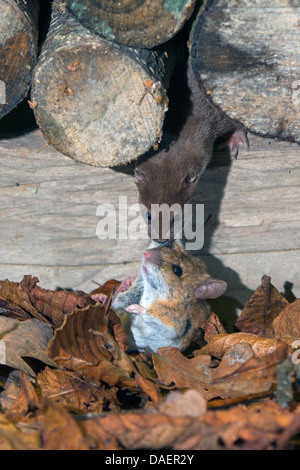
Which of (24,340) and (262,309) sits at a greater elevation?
(24,340)

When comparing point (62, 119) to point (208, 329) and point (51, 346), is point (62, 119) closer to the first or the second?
point (51, 346)

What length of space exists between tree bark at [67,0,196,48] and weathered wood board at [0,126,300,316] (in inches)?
50.0

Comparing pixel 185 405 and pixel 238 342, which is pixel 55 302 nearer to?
pixel 238 342

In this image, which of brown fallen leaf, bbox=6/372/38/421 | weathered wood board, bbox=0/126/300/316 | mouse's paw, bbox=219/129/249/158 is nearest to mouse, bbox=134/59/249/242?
mouse's paw, bbox=219/129/249/158

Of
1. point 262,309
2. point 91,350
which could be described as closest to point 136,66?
point 91,350

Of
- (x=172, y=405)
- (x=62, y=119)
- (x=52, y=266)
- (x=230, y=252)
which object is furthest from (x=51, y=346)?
(x=230, y=252)

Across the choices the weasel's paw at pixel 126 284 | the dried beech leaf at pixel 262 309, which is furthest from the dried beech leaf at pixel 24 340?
the dried beech leaf at pixel 262 309

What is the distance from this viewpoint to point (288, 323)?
3254mm

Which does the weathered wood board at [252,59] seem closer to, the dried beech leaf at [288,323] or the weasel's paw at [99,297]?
the dried beech leaf at [288,323]

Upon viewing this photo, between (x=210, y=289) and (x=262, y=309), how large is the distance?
15.7 inches

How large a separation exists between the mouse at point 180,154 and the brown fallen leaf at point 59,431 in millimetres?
A: 1828

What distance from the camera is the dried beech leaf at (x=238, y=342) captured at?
292 cm

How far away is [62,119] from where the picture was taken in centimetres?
280

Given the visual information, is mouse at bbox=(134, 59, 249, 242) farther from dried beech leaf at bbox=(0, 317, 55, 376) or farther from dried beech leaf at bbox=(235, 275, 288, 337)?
dried beech leaf at bbox=(0, 317, 55, 376)
